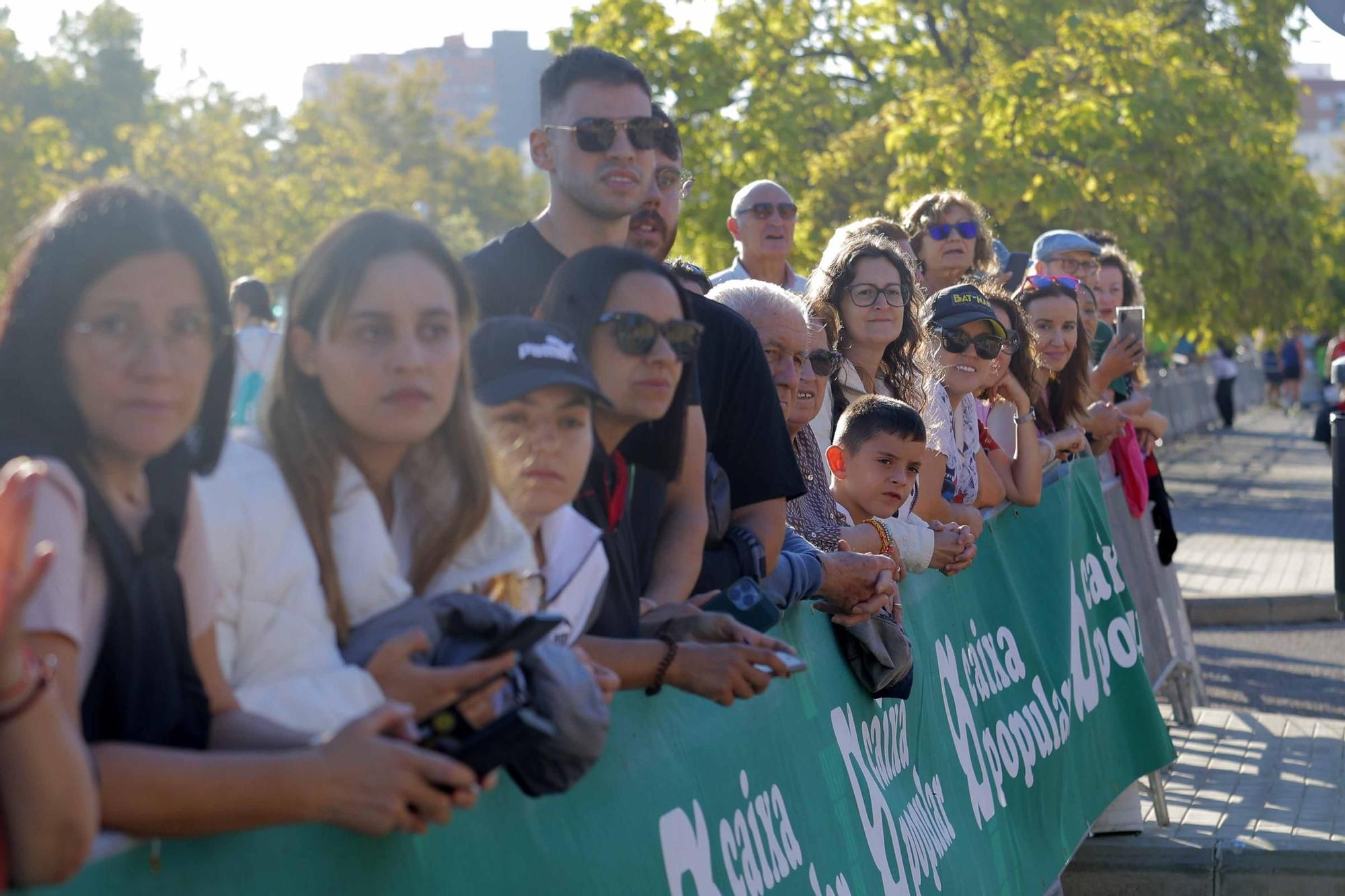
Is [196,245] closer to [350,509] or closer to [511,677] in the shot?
[350,509]

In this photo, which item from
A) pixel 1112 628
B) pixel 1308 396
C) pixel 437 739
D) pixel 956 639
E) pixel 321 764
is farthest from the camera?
pixel 1308 396

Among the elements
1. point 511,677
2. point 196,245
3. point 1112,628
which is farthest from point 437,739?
point 1112,628

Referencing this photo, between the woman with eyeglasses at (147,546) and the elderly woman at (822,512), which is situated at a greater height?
the woman with eyeglasses at (147,546)

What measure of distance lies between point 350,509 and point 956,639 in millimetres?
3264

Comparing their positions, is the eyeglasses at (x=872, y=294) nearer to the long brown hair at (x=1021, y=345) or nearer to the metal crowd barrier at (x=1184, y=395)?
the long brown hair at (x=1021, y=345)

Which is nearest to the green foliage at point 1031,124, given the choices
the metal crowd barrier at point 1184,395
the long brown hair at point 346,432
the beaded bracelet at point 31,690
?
the metal crowd barrier at point 1184,395

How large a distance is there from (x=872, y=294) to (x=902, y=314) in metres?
0.13

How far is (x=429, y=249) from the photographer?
8.90 feet

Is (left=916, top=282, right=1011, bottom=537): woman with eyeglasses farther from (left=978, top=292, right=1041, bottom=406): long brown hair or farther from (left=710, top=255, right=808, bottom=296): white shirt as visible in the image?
(left=710, top=255, right=808, bottom=296): white shirt

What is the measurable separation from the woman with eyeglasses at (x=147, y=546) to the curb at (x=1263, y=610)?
41.3ft

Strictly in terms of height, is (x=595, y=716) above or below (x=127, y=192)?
below

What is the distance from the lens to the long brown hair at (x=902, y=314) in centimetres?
601

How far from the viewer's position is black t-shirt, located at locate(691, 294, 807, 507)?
176 inches

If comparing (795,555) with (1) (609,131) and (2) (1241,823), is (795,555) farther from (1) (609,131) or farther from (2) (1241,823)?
(2) (1241,823)
